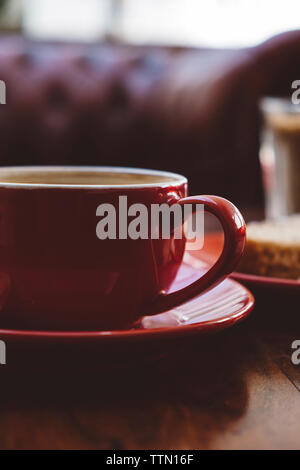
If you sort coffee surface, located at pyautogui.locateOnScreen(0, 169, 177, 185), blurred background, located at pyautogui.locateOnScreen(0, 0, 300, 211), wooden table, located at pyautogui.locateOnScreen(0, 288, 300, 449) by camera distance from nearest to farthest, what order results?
wooden table, located at pyautogui.locateOnScreen(0, 288, 300, 449) → coffee surface, located at pyautogui.locateOnScreen(0, 169, 177, 185) → blurred background, located at pyautogui.locateOnScreen(0, 0, 300, 211)

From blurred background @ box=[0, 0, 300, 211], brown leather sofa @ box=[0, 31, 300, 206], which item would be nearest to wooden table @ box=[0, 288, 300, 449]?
blurred background @ box=[0, 0, 300, 211]

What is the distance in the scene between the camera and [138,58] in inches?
67.0

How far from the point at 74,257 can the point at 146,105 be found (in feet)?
4.60

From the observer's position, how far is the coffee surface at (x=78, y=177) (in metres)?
0.42

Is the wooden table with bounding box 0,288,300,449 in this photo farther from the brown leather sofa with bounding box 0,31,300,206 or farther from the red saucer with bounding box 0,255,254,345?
the brown leather sofa with bounding box 0,31,300,206

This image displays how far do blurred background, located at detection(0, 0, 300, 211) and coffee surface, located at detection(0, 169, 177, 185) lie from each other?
863 millimetres

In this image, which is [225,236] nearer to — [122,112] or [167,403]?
[167,403]

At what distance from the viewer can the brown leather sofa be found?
1.48m

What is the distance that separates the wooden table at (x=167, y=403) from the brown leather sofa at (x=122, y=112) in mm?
1139

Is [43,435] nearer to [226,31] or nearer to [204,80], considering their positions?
[204,80]

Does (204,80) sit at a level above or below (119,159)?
above

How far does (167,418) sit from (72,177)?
0.23 m

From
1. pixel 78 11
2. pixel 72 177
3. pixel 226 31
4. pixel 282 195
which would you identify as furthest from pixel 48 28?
pixel 72 177

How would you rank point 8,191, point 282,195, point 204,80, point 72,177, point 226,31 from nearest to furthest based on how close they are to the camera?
point 8,191
point 72,177
point 282,195
point 204,80
point 226,31
